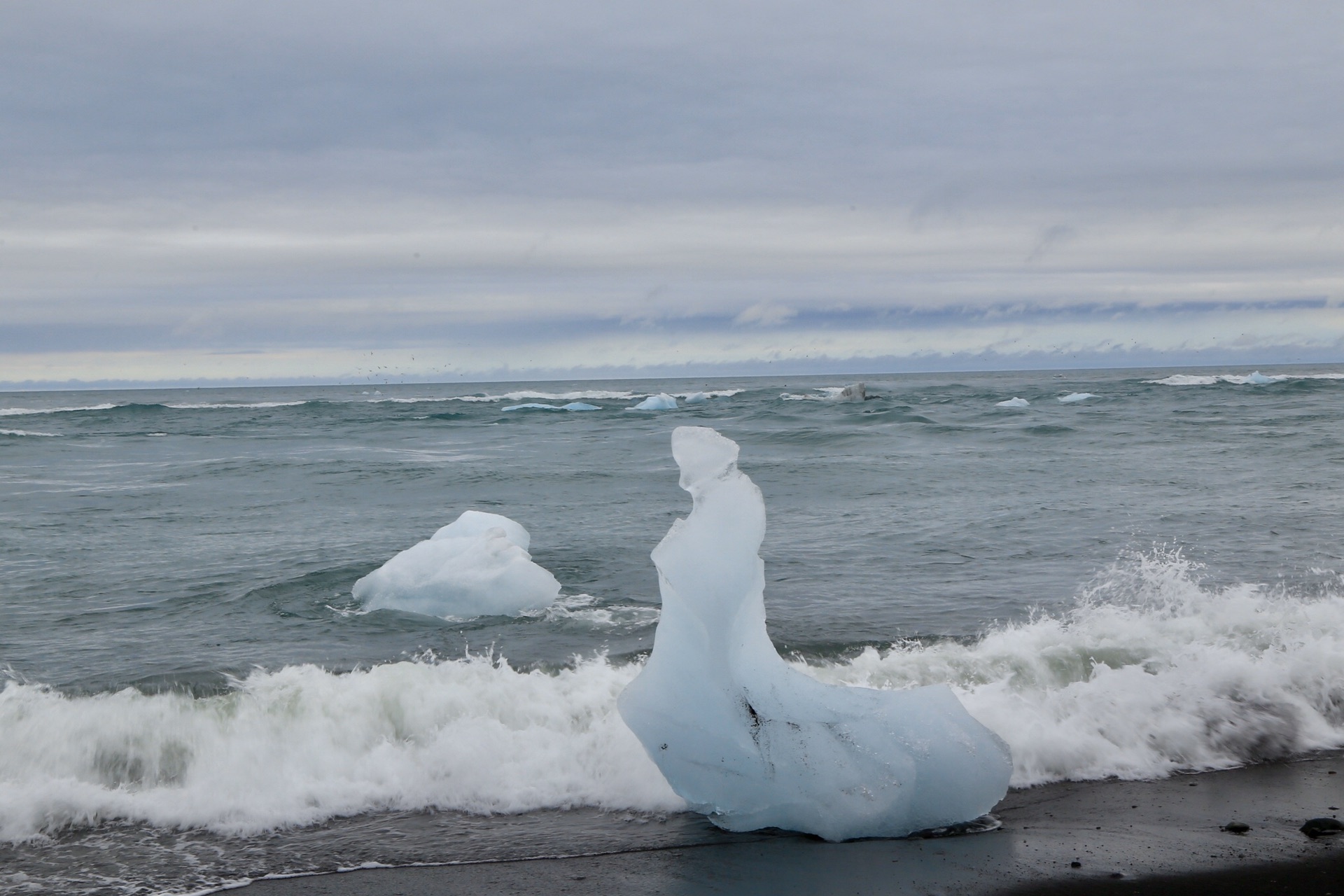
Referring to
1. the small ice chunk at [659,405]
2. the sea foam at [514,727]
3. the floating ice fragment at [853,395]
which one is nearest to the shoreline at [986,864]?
the sea foam at [514,727]

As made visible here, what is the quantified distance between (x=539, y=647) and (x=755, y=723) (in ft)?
10.2

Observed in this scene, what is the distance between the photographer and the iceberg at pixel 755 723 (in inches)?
178

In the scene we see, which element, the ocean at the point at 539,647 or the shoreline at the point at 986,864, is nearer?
the shoreline at the point at 986,864

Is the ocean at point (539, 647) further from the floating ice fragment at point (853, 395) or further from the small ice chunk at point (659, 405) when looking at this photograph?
the floating ice fragment at point (853, 395)

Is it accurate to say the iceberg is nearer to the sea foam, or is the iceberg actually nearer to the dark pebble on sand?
the sea foam

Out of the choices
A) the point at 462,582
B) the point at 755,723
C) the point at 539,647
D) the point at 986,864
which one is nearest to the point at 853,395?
the point at 462,582

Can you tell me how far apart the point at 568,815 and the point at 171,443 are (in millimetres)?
28497

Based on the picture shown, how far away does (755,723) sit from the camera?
464 cm

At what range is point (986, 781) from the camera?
181 inches

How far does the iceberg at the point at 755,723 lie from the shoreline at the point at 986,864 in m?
0.15

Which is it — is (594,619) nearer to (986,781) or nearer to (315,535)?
(986,781)

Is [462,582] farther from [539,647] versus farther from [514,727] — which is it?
[514,727]

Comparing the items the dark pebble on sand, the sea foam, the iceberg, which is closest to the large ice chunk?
the sea foam

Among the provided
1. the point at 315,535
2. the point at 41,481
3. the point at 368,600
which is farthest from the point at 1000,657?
the point at 41,481
